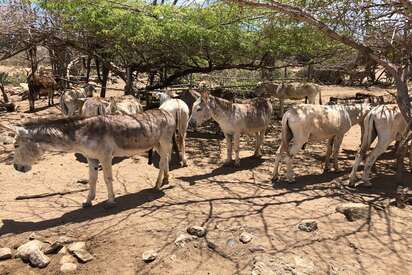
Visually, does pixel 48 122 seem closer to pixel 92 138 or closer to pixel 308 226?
pixel 92 138

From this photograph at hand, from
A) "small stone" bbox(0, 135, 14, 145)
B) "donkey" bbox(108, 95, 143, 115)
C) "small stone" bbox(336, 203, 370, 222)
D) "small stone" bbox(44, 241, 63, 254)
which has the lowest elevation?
"small stone" bbox(44, 241, 63, 254)

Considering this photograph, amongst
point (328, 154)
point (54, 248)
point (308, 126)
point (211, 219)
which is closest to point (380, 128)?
point (308, 126)

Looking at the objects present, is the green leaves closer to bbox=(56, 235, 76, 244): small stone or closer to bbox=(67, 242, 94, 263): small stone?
bbox=(56, 235, 76, 244): small stone

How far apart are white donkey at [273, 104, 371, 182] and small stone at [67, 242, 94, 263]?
392 centimetres

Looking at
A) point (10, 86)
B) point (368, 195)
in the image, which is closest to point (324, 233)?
point (368, 195)

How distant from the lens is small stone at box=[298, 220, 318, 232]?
5.77m

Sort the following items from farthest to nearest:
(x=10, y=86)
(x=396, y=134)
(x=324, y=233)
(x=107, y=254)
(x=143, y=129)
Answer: (x=10, y=86), (x=396, y=134), (x=143, y=129), (x=324, y=233), (x=107, y=254)

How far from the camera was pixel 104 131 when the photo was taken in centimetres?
667

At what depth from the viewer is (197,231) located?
5.62m

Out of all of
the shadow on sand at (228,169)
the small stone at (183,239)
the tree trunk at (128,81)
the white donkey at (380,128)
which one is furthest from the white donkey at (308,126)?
the tree trunk at (128,81)

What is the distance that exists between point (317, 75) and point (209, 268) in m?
22.0

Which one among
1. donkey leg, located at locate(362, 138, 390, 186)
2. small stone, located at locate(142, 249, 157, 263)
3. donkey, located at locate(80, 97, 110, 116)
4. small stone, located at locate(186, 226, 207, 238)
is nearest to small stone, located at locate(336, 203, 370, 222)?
donkey leg, located at locate(362, 138, 390, 186)

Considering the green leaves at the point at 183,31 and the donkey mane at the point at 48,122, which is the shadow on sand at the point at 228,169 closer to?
the donkey mane at the point at 48,122

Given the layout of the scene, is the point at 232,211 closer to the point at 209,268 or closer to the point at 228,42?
the point at 209,268
